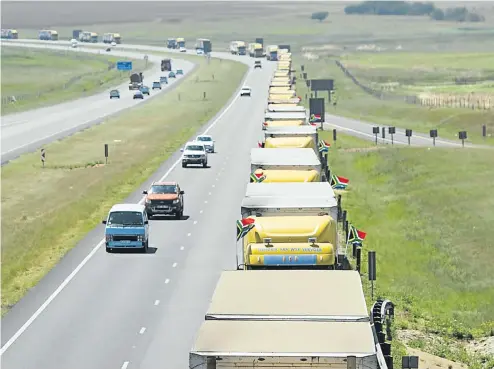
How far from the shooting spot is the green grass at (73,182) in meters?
48.0

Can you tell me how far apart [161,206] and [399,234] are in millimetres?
11229

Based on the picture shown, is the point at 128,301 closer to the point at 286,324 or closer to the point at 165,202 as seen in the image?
the point at 165,202

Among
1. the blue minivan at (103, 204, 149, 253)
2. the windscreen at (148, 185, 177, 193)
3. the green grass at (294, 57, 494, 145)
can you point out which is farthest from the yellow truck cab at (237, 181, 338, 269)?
the green grass at (294, 57, 494, 145)

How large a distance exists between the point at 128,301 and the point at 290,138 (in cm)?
1876

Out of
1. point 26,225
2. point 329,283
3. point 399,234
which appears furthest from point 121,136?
point 329,283

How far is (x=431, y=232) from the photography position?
2051 inches

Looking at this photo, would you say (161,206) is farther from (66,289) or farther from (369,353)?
(369,353)

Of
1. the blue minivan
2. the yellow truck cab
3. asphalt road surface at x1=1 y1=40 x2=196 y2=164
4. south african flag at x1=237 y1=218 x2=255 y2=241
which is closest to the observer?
the yellow truck cab

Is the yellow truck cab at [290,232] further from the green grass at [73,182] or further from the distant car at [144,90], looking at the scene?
the distant car at [144,90]

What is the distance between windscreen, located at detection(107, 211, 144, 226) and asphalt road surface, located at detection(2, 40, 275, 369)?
1.31 m

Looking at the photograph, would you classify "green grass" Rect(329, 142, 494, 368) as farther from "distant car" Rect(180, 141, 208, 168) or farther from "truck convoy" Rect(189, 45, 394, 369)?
"distant car" Rect(180, 141, 208, 168)

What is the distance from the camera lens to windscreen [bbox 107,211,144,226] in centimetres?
4731

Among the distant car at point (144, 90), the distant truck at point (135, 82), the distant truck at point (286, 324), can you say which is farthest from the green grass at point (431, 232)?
the distant truck at point (135, 82)

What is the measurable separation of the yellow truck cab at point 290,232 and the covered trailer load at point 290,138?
20.2 meters
